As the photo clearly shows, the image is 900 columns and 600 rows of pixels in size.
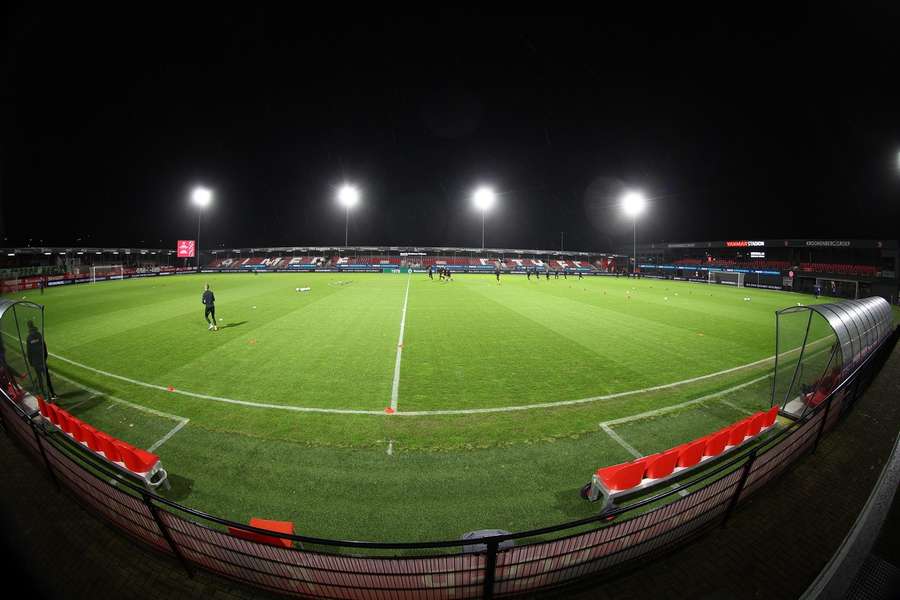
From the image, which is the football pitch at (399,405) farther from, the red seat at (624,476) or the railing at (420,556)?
the railing at (420,556)

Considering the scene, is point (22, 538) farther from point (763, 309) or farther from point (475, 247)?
point (475, 247)

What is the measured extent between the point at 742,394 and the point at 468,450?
8.04m

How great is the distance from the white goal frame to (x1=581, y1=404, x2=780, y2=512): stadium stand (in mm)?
58788

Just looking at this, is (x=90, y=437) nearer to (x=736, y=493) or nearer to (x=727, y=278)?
(x=736, y=493)

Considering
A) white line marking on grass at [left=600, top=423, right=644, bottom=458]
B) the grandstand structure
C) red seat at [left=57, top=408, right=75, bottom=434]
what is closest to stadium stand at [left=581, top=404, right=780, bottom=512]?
white line marking on grass at [left=600, top=423, right=644, bottom=458]

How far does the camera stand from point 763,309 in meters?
25.9

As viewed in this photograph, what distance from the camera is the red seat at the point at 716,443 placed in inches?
217

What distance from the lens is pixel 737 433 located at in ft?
19.5

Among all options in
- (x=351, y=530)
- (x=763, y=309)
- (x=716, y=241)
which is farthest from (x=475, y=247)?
(x=351, y=530)

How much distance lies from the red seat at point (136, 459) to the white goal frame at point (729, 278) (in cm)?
6533

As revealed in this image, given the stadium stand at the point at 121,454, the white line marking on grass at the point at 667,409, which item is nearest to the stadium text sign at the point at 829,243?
the white line marking on grass at the point at 667,409

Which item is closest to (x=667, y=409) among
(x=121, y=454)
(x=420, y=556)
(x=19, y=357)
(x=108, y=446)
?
(x=420, y=556)

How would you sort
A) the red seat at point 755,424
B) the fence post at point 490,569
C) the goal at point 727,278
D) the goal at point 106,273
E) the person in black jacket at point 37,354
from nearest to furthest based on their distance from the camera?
1. the fence post at point 490,569
2. the red seat at point 755,424
3. the person in black jacket at point 37,354
4. the goal at point 106,273
5. the goal at point 727,278

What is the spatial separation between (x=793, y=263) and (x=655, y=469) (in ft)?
226
